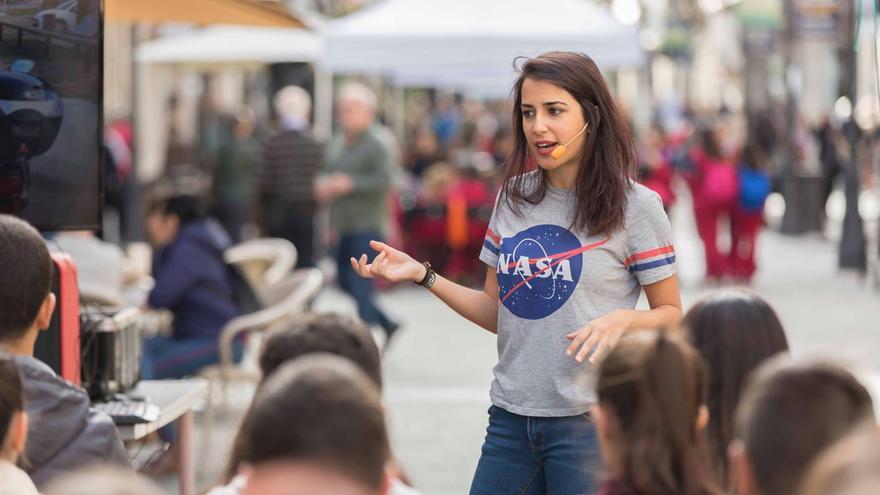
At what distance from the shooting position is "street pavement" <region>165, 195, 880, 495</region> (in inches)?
342

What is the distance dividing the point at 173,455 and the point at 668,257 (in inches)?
168

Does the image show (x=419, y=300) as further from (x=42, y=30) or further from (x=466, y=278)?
(x=42, y=30)

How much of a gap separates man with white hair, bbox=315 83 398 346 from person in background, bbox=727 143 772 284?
5504 millimetres

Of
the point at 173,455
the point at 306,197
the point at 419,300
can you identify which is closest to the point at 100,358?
the point at 173,455

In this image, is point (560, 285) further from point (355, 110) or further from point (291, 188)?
point (291, 188)

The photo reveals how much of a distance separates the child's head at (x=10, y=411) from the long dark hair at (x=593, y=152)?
1.58 m

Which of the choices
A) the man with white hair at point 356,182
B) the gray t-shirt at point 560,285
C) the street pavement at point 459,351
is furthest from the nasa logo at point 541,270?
the man with white hair at point 356,182

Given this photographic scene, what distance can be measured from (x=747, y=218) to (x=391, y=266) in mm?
13681

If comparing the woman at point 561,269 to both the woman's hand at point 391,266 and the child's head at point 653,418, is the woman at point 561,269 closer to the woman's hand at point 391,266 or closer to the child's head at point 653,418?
the woman's hand at point 391,266

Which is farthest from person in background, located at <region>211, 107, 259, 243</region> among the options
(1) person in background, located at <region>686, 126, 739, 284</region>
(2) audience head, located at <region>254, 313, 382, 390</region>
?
(2) audience head, located at <region>254, 313, 382, 390</region>

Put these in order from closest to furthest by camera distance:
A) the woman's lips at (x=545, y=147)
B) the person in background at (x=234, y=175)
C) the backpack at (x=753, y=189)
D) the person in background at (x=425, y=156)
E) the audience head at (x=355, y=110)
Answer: the woman's lips at (x=545, y=147) → the audience head at (x=355, y=110) → the backpack at (x=753, y=189) → the person in background at (x=234, y=175) → the person in background at (x=425, y=156)

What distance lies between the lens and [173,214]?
9.14m

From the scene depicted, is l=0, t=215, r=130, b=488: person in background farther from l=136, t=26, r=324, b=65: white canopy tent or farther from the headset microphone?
l=136, t=26, r=324, b=65: white canopy tent

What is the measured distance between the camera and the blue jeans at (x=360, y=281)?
12.2 metres
